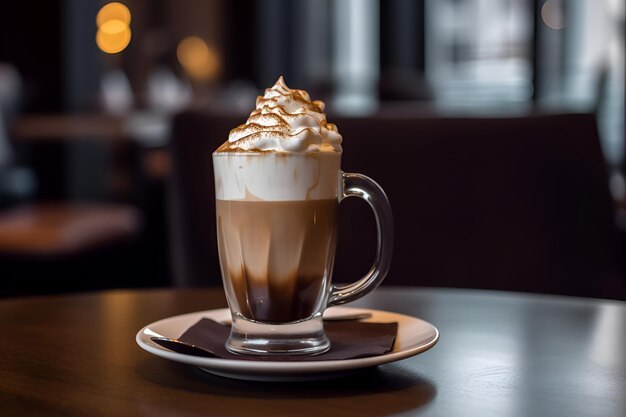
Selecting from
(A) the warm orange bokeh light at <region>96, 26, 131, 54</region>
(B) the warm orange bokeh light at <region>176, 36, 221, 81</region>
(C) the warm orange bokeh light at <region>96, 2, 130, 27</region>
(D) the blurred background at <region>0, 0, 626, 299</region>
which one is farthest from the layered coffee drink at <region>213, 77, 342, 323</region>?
(B) the warm orange bokeh light at <region>176, 36, 221, 81</region>

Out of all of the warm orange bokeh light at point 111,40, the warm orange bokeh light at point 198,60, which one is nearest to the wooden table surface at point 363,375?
the warm orange bokeh light at point 111,40

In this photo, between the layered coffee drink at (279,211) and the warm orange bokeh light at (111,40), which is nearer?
the layered coffee drink at (279,211)

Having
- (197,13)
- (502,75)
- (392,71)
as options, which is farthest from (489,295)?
(197,13)

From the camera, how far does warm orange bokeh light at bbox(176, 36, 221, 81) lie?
28.5 feet

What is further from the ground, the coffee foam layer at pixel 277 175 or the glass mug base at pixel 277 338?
the coffee foam layer at pixel 277 175

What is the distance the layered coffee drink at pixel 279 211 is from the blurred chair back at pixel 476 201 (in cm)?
82

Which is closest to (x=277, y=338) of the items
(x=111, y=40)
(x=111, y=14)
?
(x=111, y=40)

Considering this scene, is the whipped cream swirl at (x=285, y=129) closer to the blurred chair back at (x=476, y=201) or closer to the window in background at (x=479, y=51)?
the blurred chair back at (x=476, y=201)

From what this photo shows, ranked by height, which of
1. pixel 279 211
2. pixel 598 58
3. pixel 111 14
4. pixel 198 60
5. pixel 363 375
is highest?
pixel 111 14

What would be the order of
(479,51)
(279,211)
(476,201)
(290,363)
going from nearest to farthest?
(290,363) < (279,211) < (476,201) < (479,51)

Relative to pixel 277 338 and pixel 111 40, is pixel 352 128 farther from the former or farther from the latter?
pixel 111 40

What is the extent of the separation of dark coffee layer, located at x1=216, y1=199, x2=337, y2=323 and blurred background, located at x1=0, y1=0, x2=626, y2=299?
2.65ft

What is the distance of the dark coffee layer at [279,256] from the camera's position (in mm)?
722

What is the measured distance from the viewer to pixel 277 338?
0.72m
